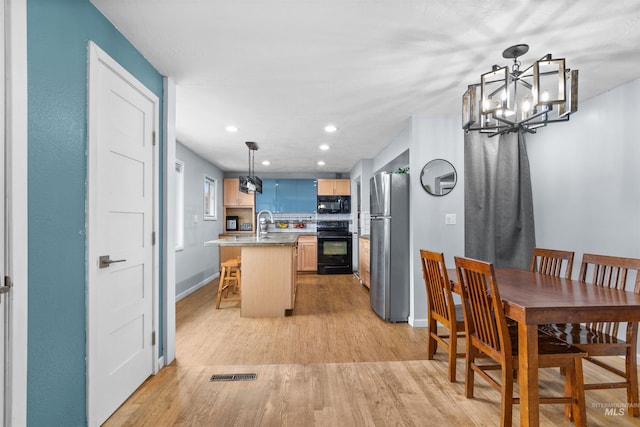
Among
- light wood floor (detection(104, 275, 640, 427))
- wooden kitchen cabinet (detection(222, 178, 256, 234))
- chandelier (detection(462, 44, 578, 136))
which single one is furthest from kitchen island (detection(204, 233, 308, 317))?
wooden kitchen cabinet (detection(222, 178, 256, 234))

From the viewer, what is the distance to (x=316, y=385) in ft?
7.45

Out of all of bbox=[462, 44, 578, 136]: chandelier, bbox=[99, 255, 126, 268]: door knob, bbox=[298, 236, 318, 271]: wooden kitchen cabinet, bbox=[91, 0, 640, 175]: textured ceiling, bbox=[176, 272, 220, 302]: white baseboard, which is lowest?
bbox=[176, 272, 220, 302]: white baseboard

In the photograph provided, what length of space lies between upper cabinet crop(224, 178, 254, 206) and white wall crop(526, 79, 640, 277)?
5317mm

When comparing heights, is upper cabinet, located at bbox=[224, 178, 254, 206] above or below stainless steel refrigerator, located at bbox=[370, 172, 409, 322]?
→ above

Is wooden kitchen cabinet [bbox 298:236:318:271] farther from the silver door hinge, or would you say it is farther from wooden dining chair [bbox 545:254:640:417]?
the silver door hinge

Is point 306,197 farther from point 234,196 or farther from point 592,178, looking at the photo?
point 592,178

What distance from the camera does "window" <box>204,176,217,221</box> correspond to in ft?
20.5

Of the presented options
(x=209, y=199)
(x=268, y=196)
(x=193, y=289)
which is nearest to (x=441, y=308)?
(x=193, y=289)

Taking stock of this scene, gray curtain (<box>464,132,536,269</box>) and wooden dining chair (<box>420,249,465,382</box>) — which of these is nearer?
wooden dining chair (<box>420,249,465,382</box>)

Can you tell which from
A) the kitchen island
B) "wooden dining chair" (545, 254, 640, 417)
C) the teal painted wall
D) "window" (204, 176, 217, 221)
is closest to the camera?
the teal painted wall

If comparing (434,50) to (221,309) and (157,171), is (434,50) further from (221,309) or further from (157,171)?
(221,309)

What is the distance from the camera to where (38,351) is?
1354mm

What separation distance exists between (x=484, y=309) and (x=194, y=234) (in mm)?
4683

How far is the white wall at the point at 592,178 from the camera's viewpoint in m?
2.75
